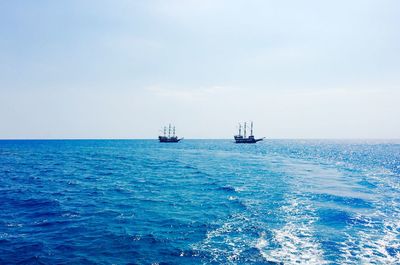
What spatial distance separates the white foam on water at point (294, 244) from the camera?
1560cm

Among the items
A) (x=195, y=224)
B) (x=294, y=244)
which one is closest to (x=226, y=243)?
(x=195, y=224)

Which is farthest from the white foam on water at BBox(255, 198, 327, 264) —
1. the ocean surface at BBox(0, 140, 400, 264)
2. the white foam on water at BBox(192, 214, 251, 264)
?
the white foam on water at BBox(192, 214, 251, 264)

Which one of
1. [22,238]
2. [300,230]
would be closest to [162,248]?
[22,238]

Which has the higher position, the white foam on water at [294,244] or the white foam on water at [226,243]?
the white foam on water at [226,243]

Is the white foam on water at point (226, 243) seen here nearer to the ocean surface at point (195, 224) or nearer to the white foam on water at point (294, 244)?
the ocean surface at point (195, 224)

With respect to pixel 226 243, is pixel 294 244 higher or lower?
lower

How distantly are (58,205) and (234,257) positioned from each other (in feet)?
61.4

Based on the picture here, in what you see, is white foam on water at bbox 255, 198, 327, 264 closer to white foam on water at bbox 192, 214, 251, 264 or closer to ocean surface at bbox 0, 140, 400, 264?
ocean surface at bbox 0, 140, 400, 264

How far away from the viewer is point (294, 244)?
1772 cm

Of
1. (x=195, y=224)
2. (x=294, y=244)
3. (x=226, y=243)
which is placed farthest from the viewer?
(x=195, y=224)

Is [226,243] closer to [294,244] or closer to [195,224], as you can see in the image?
[195,224]

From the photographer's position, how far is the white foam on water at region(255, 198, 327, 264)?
614 inches

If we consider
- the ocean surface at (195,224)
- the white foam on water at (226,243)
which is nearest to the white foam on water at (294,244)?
the ocean surface at (195,224)

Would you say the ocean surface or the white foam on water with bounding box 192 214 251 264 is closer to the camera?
the white foam on water with bounding box 192 214 251 264
